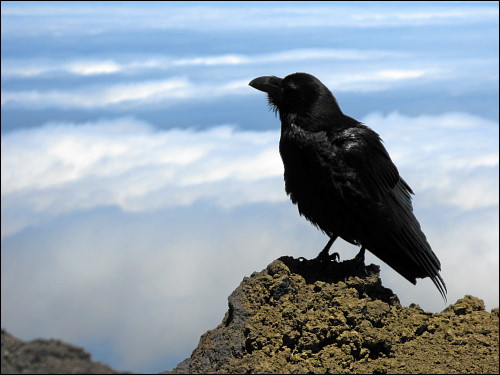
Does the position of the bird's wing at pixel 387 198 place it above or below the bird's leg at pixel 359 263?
above

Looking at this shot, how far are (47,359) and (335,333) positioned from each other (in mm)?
2576

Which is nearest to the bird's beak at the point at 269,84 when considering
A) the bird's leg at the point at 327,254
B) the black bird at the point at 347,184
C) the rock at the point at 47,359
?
the black bird at the point at 347,184

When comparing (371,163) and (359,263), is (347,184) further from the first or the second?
(359,263)

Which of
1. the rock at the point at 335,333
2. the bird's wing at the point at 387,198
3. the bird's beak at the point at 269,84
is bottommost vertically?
the rock at the point at 335,333

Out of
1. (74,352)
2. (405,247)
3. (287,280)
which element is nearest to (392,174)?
(405,247)

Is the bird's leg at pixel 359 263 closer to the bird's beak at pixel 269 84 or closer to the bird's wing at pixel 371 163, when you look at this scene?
the bird's wing at pixel 371 163

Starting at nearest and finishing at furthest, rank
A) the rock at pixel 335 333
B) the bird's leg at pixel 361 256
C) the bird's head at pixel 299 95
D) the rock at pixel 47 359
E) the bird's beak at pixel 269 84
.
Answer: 1. the rock at pixel 47 359
2. the rock at pixel 335 333
3. the bird's leg at pixel 361 256
4. the bird's head at pixel 299 95
5. the bird's beak at pixel 269 84

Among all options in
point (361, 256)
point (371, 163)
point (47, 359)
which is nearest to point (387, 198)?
point (371, 163)

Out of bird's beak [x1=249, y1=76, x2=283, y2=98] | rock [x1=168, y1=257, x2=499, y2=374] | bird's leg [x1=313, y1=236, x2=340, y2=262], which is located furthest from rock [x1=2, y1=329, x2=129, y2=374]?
bird's beak [x1=249, y1=76, x2=283, y2=98]

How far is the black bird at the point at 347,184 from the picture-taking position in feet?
24.6

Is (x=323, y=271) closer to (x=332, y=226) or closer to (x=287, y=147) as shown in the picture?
(x=332, y=226)

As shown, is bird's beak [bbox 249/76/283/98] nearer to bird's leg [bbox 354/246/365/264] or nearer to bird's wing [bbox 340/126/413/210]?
bird's wing [bbox 340/126/413/210]

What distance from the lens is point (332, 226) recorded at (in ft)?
25.2

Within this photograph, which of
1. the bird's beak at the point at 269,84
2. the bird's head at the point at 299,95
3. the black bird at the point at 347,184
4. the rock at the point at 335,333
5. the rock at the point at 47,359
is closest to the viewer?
the rock at the point at 47,359
